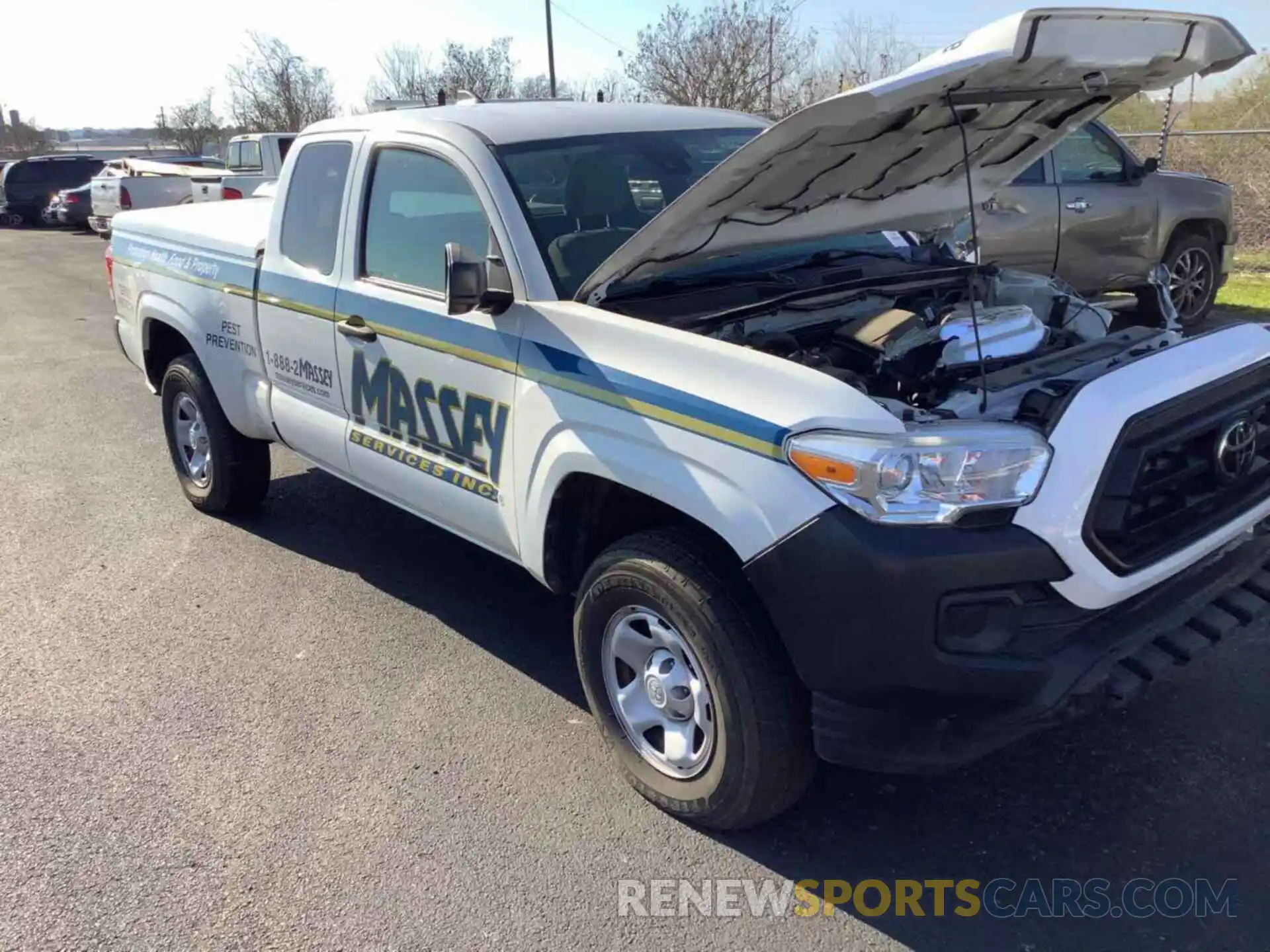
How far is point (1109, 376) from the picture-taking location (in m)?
2.76

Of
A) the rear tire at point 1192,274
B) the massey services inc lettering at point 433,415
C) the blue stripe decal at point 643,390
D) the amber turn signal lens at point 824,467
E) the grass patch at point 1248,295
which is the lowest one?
the grass patch at point 1248,295

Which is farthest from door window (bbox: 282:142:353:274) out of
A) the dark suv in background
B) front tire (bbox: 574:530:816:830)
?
the dark suv in background

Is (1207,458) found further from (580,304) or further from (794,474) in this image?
(580,304)

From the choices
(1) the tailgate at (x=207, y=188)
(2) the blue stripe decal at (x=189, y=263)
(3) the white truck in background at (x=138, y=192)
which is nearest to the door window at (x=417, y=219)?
(2) the blue stripe decal at (x=189, y=263)

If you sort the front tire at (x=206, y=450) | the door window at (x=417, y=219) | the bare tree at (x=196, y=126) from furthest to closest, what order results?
the bare tree at (x=196, y=126)
the front tire at (x=206, y=450)
the door window at (x=417, y=219)

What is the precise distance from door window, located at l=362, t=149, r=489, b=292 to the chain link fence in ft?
35.0

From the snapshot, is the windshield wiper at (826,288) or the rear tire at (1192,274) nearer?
the windshield wiper at (826,288)

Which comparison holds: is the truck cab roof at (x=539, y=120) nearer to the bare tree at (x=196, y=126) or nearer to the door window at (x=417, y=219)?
the door window at (x=417, y=219)

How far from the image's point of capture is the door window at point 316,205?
4.27m

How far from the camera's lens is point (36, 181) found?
87.4 feet

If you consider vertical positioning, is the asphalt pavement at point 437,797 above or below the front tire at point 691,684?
below

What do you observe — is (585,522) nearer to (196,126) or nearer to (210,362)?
(210,362)

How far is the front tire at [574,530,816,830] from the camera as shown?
2.76 metres

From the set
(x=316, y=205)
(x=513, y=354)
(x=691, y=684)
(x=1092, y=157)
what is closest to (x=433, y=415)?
(x=513, y=354)
